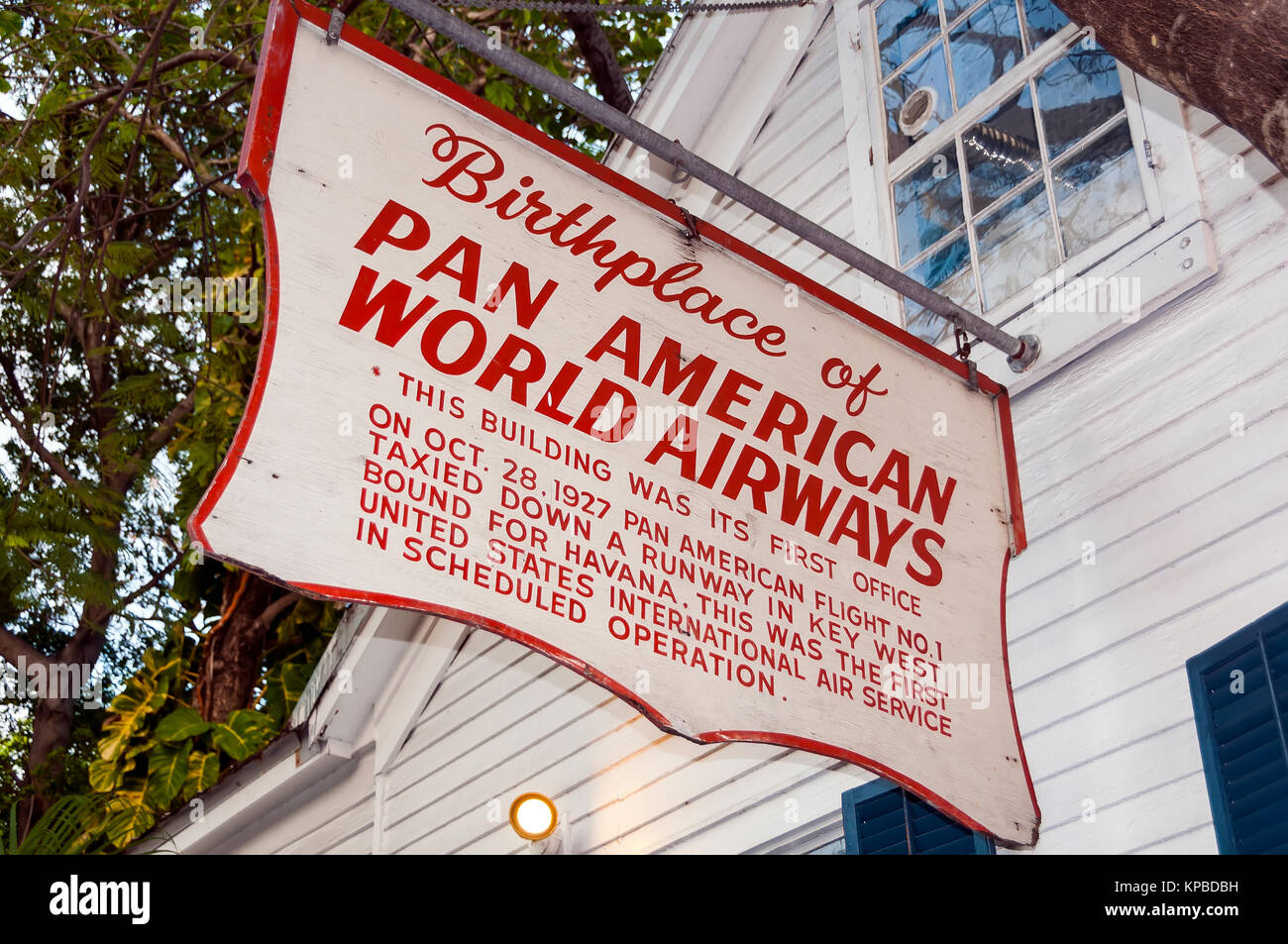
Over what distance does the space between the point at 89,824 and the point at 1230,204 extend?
8.09m

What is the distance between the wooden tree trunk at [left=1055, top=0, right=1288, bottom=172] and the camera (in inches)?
83.6

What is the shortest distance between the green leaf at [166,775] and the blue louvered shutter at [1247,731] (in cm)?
735

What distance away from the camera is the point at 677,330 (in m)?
3.36

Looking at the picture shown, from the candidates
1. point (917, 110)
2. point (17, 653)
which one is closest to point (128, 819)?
point (17, 653)

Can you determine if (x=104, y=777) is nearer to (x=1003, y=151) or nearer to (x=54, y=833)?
(x=54, y=833)

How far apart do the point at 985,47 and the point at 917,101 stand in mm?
352

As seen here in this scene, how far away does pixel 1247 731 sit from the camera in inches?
132

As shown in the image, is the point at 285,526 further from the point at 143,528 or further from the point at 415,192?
the point at 143,528

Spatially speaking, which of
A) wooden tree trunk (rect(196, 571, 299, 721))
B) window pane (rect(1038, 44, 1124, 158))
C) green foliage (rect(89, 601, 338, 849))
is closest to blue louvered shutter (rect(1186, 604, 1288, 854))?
window pane (rect(1038, 44, 1124, 158))

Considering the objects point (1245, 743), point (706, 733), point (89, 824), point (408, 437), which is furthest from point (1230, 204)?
point (89, 824)

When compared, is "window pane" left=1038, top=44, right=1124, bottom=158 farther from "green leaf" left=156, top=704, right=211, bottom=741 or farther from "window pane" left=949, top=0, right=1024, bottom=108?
"green leaf" left=156, top=704, right=211, bottom=741

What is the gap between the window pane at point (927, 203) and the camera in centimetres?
530

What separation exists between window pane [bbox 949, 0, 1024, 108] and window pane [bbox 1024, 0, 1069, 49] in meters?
0.06

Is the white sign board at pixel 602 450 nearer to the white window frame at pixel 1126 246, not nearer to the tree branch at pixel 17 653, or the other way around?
the white window frame at pixel 1126 246
